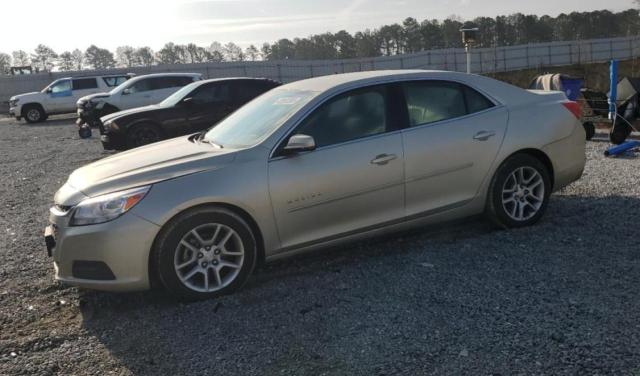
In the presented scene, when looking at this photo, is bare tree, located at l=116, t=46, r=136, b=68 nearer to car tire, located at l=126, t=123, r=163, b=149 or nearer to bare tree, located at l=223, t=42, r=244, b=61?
bare tree, located at l=223, t=42, r=244, b=61

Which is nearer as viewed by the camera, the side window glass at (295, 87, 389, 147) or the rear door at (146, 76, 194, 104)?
the side window glass at (295, 87, 389, 147)

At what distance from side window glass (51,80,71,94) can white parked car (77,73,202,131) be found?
7.29 meters

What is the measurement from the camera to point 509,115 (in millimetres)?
4895

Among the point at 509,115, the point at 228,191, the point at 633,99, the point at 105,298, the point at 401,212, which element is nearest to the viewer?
the point at 228,191

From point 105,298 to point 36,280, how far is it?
0.88m

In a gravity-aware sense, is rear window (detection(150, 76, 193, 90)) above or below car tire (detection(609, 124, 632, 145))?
above

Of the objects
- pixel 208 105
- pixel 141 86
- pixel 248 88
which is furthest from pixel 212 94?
pixel 141 86

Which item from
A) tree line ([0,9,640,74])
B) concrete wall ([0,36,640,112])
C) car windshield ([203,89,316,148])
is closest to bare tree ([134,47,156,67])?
tree line ([0,9,640,74])

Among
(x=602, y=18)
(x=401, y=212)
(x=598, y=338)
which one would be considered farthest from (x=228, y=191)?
(x=602, y=18)

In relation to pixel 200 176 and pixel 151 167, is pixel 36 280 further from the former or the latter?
pixel 200 176

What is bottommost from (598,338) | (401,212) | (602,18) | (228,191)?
(598,338)

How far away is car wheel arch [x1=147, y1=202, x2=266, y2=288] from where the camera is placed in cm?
374

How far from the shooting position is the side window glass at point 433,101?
461 centimetres

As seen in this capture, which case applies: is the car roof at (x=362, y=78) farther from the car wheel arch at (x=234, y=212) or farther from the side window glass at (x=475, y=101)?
the car wheel arch at (x=234, y=212)
